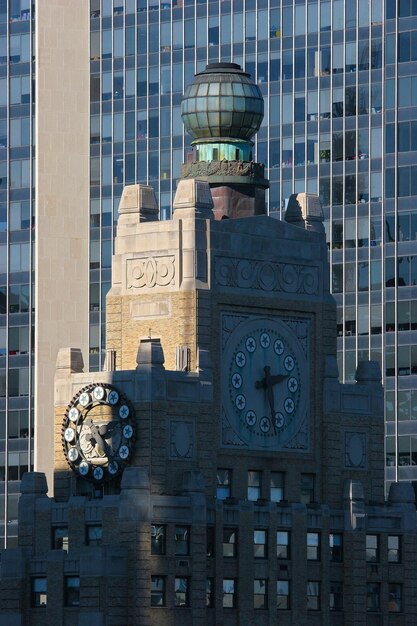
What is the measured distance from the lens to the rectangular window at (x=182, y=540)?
140625 millimetres

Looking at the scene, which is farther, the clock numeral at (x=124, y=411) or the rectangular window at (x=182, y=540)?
the clock numeral at (x=124, y=411)

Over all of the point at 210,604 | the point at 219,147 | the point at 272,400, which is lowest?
the point at 210,604

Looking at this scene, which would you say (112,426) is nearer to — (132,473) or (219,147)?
(132,473)

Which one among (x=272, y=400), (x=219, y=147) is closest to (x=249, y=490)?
(x=272, y=400)

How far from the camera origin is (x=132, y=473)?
139250 mm

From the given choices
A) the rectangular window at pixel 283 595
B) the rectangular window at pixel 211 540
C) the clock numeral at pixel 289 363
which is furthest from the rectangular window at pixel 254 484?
the clock numeral at pixel 289 363

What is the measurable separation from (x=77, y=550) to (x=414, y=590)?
19.2m

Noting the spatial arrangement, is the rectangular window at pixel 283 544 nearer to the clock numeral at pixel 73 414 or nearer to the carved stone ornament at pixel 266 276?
the clock numeral at pixel 73 414

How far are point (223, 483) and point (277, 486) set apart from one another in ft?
11.4

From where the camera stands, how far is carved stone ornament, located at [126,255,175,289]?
144875 millimetres

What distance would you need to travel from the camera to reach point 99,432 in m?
142

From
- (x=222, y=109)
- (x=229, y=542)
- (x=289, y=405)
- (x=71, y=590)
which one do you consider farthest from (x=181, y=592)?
(x=222, y=109)

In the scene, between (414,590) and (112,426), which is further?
(414,590)

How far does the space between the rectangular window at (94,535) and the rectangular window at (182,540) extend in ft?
11.2
